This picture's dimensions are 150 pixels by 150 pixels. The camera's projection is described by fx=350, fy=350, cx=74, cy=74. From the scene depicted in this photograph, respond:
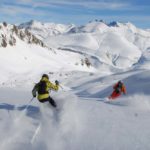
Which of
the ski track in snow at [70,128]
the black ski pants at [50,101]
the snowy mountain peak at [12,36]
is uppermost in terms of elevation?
the black ski pants at [50,101]

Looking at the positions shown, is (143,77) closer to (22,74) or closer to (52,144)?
(52,144)

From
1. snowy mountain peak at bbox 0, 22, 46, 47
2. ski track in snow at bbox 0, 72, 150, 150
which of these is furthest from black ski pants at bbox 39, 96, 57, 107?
snowy mountain peak at bbox 0, 22, 46, 47

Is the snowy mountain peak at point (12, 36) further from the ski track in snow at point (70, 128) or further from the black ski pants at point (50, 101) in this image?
the ski track in snow at point (70, 128)

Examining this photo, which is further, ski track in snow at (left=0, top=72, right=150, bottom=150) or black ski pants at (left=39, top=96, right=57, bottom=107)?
black ski pants at (left=39, top=96, right=57, bottom=107)

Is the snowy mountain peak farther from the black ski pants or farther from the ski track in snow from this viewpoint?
the ski track in snow

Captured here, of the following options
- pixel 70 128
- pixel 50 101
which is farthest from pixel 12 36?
pixel 70 128

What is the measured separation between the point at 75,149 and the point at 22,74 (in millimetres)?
71415

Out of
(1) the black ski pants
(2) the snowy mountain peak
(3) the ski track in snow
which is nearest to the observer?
(3) the ski track in snow

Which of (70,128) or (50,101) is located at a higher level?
(50,101)

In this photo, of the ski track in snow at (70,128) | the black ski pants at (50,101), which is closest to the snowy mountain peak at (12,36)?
the black ski pants at (50,101)

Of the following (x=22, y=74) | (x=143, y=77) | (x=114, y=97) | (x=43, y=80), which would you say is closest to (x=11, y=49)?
(x=22, y=74)

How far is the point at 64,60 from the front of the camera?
123 meters

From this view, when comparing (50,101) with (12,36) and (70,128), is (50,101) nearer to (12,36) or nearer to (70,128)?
(70,128)

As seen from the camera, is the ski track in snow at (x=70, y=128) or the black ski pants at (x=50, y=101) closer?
the ski track in snow at (x=70, y=128)
